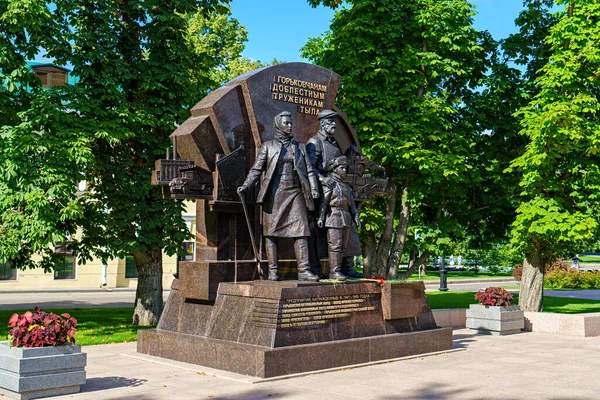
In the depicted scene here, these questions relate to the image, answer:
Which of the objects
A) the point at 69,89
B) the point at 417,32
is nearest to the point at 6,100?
the point at 69,89

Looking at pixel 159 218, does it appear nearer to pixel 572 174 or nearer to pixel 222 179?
pixel 222 179

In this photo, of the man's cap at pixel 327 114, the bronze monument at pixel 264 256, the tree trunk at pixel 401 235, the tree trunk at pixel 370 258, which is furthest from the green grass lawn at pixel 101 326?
the tree trunk at pixel 401 235

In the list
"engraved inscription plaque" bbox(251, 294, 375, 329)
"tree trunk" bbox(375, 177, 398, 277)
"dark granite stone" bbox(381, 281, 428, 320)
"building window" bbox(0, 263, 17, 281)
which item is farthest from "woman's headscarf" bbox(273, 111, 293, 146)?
"building window" bbox(0, 263, 17, 281)

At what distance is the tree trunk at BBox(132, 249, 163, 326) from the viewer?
1784 centimetres

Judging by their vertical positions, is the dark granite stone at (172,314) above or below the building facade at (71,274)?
below

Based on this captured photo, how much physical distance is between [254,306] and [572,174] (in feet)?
41.7

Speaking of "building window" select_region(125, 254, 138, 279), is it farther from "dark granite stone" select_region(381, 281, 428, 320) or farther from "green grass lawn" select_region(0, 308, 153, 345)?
"dark granite stone" select_region(381, 281, 428, 320)

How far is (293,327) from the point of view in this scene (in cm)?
1044

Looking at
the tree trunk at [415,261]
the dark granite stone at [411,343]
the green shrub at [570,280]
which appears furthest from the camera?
the green shrub at [570,280]

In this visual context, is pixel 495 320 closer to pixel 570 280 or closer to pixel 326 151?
pixel 326 151

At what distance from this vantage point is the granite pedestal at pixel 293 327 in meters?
10.2

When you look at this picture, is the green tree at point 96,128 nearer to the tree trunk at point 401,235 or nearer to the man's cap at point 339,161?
the man's cap at point 339,161

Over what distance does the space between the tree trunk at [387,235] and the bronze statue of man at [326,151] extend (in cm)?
929

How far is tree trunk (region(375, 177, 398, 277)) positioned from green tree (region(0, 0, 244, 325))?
724cm
